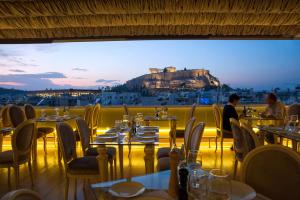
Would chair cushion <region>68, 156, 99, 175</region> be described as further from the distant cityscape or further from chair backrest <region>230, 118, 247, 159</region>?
the distant cityscape

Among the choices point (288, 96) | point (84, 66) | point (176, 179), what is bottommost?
point (176, 179)

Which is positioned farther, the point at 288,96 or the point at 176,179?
the point at 288,96

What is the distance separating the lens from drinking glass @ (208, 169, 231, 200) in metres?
1.26

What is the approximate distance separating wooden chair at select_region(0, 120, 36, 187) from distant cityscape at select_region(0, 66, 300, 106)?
3.99m

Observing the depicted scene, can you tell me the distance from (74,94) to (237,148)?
5.40m

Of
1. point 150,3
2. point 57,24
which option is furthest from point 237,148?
point 57,24

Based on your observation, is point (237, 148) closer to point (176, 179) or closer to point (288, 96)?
point (176, 179)

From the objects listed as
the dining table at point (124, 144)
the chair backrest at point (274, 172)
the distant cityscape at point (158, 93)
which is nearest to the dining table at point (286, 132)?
the dining table at point (124, 144)

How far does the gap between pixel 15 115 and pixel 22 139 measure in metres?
2.61

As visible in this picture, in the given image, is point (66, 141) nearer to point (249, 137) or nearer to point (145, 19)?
point (249, 137)

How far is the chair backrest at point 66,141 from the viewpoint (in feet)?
10.7

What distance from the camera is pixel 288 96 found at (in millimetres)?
7836

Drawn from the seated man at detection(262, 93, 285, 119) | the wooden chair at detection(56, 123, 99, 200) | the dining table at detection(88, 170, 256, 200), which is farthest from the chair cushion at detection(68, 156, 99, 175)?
the seated man at detection(262, 93, 285, 119)

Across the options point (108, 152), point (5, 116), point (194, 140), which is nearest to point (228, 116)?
point (194, 140)
